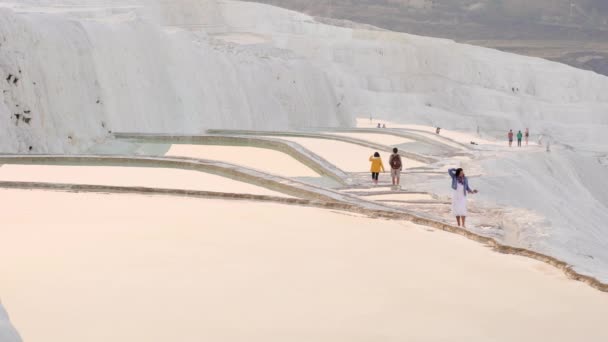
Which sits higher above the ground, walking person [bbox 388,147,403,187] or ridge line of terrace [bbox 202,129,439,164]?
ridge line of terrace [bbox 202,129,439,164]

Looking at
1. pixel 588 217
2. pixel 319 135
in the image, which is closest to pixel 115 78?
pixel 319 135

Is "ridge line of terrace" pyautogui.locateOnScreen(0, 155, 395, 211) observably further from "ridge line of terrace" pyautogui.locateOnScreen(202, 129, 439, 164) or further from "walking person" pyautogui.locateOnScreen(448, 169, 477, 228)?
"ridge line of terrace" pyautogui.locateOnScreen(202, 129, 439, 164)

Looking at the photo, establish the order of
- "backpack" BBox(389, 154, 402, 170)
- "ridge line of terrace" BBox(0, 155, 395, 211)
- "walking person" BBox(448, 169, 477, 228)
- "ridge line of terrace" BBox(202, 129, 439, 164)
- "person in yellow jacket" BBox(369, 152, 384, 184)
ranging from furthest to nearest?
"ridge line of terrace" BBox(202, 129, 439, 164) < "person in yellow jacket" BBox(369, 152, 384, 184) < "backpack" BBox(389, 154, 402, 170) < "ridge line of terrace" BBox(0, 155, 395, 211) < "walking person" BBox(448, 169, 477, 228)

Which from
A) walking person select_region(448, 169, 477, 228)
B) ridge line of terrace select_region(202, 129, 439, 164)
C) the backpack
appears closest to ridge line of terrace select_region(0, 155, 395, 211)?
walking person select_region(448, 169, 477, 228)

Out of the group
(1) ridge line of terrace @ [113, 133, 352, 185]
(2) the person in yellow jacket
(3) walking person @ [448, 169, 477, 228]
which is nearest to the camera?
(3) walking person @ [448, 169, 477, 228]

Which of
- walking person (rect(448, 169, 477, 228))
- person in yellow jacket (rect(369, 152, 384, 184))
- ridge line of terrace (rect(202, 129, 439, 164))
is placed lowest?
walking person (rect(448, 169, 477, 228))

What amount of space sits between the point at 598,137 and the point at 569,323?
7261 centimetres

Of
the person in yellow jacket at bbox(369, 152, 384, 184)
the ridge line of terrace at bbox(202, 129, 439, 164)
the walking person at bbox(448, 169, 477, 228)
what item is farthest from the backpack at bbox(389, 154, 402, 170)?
the ridge line of terrace at bbox(202, 129, 439, 164)

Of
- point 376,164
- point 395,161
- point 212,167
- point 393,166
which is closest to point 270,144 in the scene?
point 376,164

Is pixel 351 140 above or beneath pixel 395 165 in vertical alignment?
above

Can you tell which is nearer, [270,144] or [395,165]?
[395,165]

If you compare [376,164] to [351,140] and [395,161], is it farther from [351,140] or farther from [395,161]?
[351,140]

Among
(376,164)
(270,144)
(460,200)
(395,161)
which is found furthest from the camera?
(270,144)

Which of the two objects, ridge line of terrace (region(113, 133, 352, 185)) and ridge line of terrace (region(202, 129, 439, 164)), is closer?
ridge line of terrace (region(113, 133, 352, 185))
